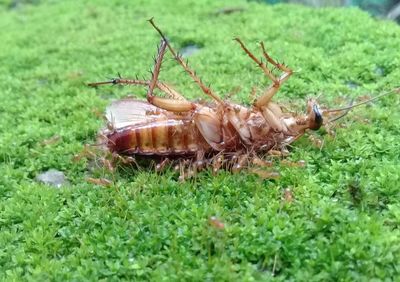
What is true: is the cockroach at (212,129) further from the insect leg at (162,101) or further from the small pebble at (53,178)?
the small pebble at (53,178)

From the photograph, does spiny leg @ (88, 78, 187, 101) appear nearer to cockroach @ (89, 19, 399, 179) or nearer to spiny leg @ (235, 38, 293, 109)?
cockroach @ (89, 19, 399, 179)

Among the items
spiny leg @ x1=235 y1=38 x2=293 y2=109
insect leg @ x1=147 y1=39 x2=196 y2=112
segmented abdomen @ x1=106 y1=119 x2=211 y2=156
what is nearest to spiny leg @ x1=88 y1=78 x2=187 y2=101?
insect leg @ x1=147 y1=39 x2=196 y2=112

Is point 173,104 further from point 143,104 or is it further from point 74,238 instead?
point 74,238

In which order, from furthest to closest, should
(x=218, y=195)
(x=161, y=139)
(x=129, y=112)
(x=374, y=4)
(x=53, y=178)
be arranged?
1. (x=374, y=4)
2. (x=53, y=178)
3. (x=129, y=112)
4. (x=161, y=139)
5. (x=218, y=195)

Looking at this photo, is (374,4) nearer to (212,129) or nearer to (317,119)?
(317,119)

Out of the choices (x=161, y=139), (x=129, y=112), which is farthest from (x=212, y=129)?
(x=129, y=112)

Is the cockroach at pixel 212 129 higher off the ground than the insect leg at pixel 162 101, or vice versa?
the insect leg at pixel 162 101

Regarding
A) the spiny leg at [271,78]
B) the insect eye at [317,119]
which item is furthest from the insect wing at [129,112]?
the insect eye at [317,119]
